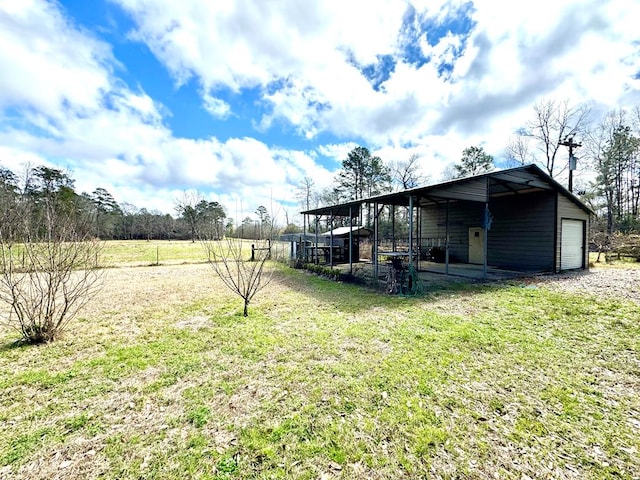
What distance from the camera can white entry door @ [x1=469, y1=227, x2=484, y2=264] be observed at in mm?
12555

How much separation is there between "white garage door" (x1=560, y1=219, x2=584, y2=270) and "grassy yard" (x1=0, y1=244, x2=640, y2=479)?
22.0 feet

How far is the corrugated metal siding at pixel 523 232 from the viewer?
10.1 metres

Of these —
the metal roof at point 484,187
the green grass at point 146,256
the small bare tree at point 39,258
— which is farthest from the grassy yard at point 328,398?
the green grass at point 146,256

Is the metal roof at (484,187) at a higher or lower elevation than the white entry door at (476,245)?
higher

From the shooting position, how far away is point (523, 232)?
10844 millimetres

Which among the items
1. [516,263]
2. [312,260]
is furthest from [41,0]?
[516,263]

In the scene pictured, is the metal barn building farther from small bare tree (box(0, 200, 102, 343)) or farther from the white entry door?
small bare tree (box(0, 200, 102, 343))

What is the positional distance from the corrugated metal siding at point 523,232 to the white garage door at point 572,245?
0.73m

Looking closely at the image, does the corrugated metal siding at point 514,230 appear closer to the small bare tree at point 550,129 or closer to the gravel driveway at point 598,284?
the gravel driveway at point 598,284

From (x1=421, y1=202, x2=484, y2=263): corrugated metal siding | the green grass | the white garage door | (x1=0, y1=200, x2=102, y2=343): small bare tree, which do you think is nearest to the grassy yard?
(x1=0, y1=200, x2=102, y2=343): small bare tree

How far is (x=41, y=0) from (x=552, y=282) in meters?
14.0

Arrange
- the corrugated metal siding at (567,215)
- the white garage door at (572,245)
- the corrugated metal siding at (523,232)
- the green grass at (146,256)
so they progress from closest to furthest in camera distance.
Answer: the corrugated metal siding at (567,215), the corrugated metal siding at (523,232), the white garage door at (572,245), the green grass at (146,256)

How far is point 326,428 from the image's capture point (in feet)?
7.06

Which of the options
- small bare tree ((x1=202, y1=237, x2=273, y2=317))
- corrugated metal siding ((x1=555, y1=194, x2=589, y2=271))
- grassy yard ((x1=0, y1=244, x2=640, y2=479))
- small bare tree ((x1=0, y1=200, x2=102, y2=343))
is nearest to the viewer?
grassy yard ((x1=0, y1=244, x2=640, y2=479))
